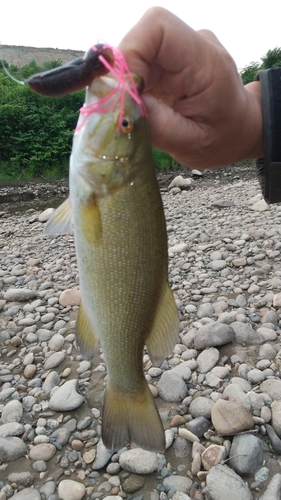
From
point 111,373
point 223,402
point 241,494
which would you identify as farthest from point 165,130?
point 241,494

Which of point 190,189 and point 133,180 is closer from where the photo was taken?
point 133,180

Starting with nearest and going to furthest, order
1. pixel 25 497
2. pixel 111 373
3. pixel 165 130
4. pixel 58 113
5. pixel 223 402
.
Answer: pixel 111 373 < pixel 165 130 < pixel 25 497 < pixel 223 402 < pixel 58 113

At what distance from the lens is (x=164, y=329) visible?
81.7 inches

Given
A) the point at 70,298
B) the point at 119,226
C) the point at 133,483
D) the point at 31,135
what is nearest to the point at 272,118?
the point at 119,226

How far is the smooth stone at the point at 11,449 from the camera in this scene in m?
3.29

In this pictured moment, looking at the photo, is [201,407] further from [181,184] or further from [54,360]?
[181,184]

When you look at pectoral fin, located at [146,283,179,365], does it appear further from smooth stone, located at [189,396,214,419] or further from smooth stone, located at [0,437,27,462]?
smooth stone, located at [0,437,27,462]

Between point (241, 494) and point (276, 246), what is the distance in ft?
14.6

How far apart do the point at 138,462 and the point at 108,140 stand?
2.35 metres

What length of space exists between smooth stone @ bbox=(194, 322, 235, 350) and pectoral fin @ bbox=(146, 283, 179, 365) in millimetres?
2215

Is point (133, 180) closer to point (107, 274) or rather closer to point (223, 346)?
point (107, 274)

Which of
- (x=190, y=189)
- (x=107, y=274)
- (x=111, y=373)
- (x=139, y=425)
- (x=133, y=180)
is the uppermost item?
(x=133, y=180)

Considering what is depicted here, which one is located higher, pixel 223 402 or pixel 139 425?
pixel 139 425

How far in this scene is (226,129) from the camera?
2.83 metres
